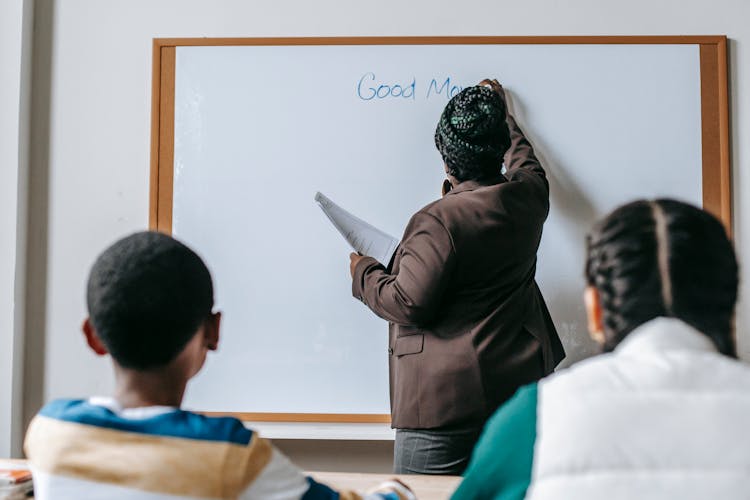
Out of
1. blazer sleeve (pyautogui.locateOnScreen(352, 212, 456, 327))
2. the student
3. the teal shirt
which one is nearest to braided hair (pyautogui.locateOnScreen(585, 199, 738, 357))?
the student

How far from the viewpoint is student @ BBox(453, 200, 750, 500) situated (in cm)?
75

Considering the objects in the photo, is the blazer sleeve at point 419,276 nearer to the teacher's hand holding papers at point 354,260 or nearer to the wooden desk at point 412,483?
the teacher's hand holding papers at point 354,260

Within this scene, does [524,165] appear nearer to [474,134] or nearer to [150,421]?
[474,134]

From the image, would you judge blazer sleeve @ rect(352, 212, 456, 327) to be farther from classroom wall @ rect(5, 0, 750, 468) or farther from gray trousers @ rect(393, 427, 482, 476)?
classroom wall @ rect(5, 0, 750, 468)

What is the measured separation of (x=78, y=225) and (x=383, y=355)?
984mm

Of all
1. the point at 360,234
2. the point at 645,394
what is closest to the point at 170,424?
the point at 645,394

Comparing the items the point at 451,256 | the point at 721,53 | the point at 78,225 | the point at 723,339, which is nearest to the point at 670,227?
the point at 723,339

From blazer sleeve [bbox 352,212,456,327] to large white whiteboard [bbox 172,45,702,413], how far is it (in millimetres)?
498

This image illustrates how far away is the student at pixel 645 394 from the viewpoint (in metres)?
0.75

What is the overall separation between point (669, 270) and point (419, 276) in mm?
868

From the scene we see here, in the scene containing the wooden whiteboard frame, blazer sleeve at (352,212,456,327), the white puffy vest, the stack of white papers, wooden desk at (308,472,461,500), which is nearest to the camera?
the white puffy vest

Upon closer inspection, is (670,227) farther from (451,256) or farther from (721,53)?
(721,53)

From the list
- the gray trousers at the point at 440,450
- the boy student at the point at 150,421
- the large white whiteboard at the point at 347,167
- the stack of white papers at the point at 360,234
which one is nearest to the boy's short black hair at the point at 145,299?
the boy student at the point at 150,421

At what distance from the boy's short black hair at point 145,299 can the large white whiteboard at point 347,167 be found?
1205mm
